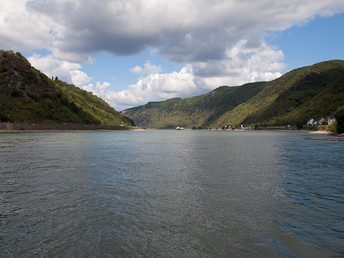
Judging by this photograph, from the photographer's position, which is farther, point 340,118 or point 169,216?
point 340,118

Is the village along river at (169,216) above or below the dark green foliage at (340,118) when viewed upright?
below

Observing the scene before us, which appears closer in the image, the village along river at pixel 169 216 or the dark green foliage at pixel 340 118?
the village along river at pixel 169 216

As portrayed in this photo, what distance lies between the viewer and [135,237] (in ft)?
40.8

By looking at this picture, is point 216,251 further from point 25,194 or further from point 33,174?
point 33,174

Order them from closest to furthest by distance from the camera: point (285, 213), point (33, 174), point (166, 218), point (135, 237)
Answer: point (135, 237), point (166, 218), point (285, 213), point (33, 174)

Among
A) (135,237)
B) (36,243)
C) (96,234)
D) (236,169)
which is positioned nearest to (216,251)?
(135,237)

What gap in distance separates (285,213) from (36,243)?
14.8m

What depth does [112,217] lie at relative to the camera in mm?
15141

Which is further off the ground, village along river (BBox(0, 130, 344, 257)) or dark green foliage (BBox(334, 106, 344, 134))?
dark green foliage (BBox(334, 106, 344, 134))

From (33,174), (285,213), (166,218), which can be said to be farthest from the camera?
(33,174)

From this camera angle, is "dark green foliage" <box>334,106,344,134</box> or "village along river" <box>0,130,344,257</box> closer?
"village along river" <box>0,130,344,257</box>

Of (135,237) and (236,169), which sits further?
(236,169)

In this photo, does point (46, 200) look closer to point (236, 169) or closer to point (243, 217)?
point (243, 217)

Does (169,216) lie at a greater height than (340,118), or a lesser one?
lesser
